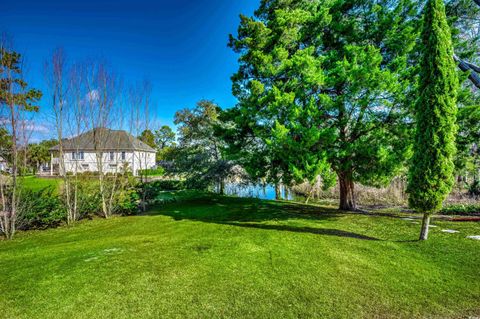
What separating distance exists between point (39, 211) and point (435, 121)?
12.1m

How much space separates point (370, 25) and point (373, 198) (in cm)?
1045

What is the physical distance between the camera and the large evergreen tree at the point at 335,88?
7984 mm

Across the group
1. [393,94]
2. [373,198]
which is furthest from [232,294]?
[373,198]

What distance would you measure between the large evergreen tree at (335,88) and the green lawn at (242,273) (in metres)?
2.49

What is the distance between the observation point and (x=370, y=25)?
30.7 ft

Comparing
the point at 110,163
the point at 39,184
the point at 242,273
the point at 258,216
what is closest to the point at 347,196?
the point at 258,216

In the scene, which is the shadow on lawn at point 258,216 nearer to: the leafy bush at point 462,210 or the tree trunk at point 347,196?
the tree trunk at point 347,196

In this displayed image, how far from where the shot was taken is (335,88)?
9336 millimetres

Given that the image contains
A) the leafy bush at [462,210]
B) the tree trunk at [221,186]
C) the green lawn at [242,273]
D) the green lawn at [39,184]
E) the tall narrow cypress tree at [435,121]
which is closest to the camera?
the green lawn at [242,273]

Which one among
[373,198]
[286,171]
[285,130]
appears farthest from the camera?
[373,198]

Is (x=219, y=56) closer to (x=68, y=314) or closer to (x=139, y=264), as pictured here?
(x=139, y=264)

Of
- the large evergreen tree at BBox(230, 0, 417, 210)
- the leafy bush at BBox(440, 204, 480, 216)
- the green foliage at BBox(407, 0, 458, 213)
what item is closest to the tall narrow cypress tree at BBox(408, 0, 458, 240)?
the green foliage at BBox(407, 0, 458, 213)

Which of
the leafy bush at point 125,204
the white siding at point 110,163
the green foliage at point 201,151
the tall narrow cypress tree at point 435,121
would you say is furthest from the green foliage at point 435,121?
the green foliage at point 201,151

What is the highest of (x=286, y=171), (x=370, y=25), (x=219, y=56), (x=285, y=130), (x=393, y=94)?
(x=219, y=56)
